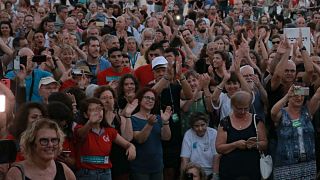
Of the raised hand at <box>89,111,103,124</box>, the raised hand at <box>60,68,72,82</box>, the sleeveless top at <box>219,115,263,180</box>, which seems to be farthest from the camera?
the raised hand at <box>60,68,72,82</box>

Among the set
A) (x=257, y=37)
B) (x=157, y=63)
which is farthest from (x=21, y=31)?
(x=157, y=63)

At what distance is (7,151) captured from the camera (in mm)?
4582

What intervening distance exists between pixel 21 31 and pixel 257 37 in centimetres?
425

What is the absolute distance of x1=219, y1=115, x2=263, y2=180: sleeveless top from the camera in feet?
24.8

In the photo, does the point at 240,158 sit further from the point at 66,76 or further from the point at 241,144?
the point at 66,76

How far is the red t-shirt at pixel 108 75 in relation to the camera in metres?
9.35

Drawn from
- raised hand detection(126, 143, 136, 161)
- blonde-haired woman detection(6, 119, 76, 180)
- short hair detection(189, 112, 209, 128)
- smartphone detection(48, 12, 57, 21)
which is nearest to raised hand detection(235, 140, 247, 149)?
short hair detection(189, 112, 209, 128)

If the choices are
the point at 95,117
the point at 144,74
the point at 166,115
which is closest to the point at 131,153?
the point at 95,117

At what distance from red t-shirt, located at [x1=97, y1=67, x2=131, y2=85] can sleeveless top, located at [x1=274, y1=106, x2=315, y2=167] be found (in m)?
2.55

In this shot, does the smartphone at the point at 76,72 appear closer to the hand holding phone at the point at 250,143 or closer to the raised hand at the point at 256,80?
the raised hand at the point at 256,80

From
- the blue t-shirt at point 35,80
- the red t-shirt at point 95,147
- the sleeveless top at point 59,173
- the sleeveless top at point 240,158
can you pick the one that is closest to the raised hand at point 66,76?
the blue t-shirt at point 35,80

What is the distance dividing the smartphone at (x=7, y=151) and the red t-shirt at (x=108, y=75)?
15.5 ft

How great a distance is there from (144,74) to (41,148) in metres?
4.24

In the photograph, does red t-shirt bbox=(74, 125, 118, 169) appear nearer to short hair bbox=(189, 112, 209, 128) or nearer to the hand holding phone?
short hair bbox=(189, 112, 209, 128)
